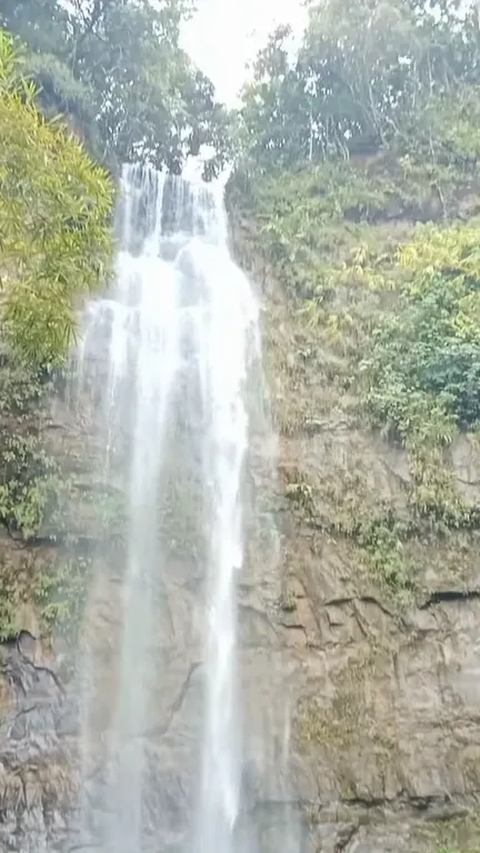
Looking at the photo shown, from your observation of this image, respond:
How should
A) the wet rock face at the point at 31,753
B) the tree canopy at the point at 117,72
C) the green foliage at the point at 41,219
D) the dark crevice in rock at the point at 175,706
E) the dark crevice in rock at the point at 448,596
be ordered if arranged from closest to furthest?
the green foliage at the point at 41,219, the wet rock face at the point at 31,753, the dark crevice in rock at the point at 175,706, the dark crevice in rock at the point at 448,596, the tree canopy at the point at 117,72

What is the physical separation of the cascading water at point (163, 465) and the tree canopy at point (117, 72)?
1.89 metres

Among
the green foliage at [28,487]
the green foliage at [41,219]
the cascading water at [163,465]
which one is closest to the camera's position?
the green foliage at [41,219]

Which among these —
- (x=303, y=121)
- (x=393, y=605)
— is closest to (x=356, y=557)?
(x=393, y=605)

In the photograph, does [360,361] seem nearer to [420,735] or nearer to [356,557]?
[356,557]

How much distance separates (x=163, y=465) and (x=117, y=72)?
8.24m

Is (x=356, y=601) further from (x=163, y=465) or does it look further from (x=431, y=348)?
(x=431, y=348)

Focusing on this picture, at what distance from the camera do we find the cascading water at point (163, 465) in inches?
296

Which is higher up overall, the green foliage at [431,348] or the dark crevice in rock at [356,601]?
the green foliage at [431,348]

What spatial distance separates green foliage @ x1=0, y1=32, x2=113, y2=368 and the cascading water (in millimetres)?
3297

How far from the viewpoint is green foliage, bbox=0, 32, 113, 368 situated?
5086 millimetres

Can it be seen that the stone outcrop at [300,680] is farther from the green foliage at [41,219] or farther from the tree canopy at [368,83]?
the tree canopy at [368,83]

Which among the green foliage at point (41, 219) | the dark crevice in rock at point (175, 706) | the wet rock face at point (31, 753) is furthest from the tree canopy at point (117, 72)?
the dark crevice in rock at point (175, 706)

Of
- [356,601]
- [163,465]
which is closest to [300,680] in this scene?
[356,601]

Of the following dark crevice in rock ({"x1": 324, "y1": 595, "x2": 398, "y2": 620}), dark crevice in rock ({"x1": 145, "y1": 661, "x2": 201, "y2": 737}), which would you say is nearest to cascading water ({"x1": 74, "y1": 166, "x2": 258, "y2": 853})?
dark crevice in rock ({"x1": 145, "y1": 661, "x2": 201, "y2": 737})
